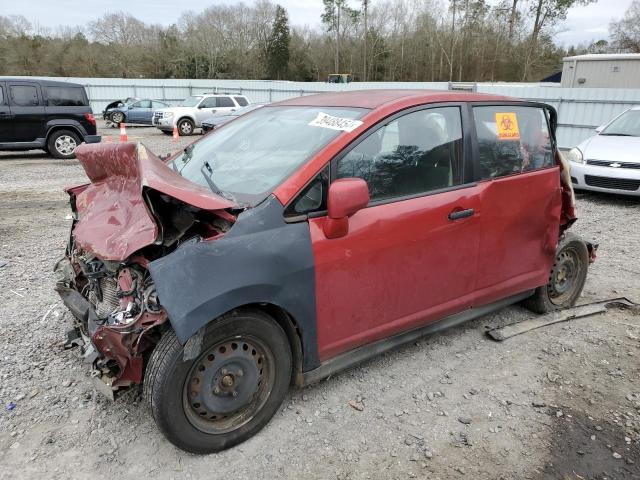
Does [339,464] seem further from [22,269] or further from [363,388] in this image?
[22,269]

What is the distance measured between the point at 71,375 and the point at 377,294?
6.71 feet

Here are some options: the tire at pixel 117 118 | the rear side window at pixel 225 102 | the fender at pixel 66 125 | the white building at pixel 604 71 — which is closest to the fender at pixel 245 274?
the fender at pixel 66 125

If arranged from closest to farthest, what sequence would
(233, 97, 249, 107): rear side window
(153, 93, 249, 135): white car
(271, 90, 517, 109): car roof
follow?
(271, 90, 517, 109): car roof → (153, 93, 249, 135): white car → (233, 97, 249, 107): rear side window

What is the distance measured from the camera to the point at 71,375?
3.11 metres

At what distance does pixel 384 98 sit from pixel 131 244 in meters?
1.77

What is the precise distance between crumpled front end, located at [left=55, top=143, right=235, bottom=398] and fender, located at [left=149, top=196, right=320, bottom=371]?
0.37 feet

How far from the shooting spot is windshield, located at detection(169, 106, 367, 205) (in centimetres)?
272

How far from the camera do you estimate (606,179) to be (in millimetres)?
8250

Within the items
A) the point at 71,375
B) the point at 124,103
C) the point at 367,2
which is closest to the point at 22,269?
the point at 71,375

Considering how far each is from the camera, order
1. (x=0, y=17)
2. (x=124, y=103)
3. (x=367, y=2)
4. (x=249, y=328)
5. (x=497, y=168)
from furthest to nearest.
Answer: (x=367, y=2) < (x=0, y=17) < (x=124, y=103) < (x=497, y=168) < (x=249, y=328)

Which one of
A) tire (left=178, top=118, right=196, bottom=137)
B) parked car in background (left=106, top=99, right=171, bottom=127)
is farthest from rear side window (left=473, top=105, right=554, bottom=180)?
parked car in background (left=106, top=99, right=171, bottom=127)

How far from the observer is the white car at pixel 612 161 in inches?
316

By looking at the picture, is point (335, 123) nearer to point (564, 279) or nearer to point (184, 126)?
point (564, 279)

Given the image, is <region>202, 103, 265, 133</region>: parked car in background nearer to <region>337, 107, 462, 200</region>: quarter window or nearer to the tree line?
<region>337, 107, 462, 200</region>: quarter window
